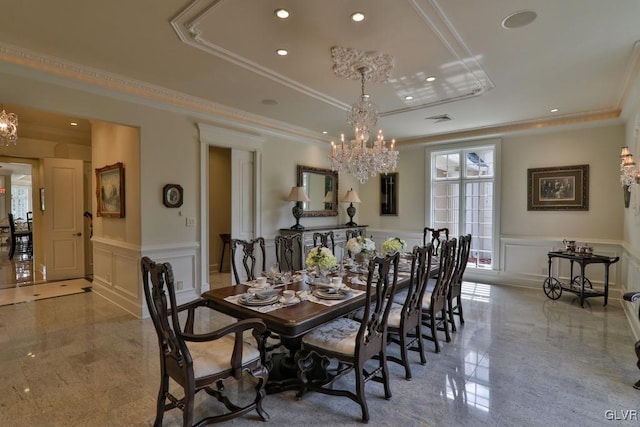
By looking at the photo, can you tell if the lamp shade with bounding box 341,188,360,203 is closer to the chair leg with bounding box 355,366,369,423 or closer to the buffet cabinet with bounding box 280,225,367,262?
the buffet cabinet with bounding box 280,225,367,262

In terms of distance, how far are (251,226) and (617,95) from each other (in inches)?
216

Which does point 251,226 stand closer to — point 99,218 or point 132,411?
point 99,218

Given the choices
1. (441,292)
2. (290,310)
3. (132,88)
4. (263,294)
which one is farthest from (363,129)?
(132,88)

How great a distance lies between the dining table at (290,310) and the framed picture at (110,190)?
9.07ft

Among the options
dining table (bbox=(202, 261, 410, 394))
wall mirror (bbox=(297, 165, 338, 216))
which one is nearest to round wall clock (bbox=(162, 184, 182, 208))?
dining table (bbox=(202, 261, 410, 394))

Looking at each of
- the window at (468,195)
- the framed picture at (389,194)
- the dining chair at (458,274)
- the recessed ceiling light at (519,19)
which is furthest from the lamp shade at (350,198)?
the recessed ceiling light at (519,19)

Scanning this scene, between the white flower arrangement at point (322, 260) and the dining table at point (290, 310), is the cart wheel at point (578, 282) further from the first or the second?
the white flower arrangement at point (322, 260)

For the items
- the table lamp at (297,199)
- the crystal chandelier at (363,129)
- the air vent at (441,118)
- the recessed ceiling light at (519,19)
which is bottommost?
the table lamp at (297,199)

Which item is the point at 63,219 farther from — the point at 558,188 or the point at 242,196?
the point at 558,188

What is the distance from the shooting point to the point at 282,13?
2457 mm

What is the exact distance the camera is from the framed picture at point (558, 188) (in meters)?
5.27

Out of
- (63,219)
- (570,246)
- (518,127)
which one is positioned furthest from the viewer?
(63,219)

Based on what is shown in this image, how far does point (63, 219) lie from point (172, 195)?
367 cm

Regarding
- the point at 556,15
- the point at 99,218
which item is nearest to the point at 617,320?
the point at 556,15
